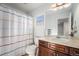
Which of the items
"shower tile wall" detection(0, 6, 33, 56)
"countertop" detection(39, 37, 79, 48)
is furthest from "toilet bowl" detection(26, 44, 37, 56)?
"countertop" detection(39, 37, 79, 48)

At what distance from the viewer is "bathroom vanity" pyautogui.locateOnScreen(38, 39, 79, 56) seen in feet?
4.85

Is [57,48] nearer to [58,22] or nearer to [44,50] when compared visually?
[44,50]

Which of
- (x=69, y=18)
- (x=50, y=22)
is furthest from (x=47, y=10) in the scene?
(x=69, y=18)

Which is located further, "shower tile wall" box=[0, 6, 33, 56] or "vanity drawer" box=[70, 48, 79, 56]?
"shower tile wall" box=[0, 6, 33, 56]

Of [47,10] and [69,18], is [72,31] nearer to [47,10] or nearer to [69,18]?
[69,18]

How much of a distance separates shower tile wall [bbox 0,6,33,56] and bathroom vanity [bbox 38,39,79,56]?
0.23 m

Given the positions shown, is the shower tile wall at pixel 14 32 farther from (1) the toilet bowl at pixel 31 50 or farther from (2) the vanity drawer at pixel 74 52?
(2) the vanity drawer at pixel 74 52

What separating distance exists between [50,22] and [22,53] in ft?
2.23

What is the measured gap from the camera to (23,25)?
66.7 inches

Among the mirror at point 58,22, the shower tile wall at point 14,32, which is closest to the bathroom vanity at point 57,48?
the mirror at point 58,22

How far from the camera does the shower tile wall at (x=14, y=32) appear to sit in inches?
62.6

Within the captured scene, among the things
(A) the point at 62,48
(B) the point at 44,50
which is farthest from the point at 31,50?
(A) the point at 62,48

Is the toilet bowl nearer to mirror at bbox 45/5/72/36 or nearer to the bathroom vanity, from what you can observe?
the bathroom vanity

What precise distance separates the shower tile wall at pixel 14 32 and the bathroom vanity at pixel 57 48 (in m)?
0.23
